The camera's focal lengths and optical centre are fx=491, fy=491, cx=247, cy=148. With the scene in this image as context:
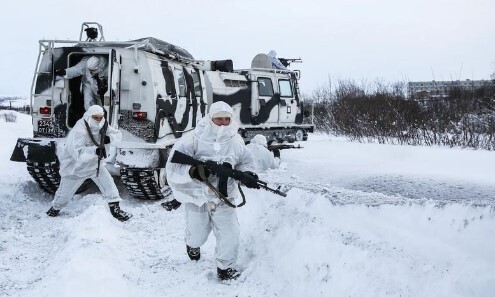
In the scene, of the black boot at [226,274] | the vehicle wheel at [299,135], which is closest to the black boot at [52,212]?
the black boot at [226,274]

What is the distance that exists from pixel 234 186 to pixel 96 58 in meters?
3.91

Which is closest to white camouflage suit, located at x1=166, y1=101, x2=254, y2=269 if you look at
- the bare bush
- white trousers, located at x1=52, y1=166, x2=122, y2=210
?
white trousers, located at x1=52, y1=166, x2=122, y2=210

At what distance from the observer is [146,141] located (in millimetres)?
7195

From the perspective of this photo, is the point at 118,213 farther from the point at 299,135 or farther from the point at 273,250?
the point at 299,135

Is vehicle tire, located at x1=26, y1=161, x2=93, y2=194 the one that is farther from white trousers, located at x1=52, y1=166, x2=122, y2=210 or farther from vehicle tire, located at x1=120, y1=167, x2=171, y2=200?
vehicle tire, located at x1=120, y1=167, x2=171, y2=200

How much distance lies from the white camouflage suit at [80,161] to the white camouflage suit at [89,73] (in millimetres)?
1058

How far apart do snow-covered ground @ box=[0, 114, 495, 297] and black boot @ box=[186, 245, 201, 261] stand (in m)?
0.08

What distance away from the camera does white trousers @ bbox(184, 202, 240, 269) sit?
15.2 feet

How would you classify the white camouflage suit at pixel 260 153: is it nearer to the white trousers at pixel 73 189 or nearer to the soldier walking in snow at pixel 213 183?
the white trousers at pixel 73 189

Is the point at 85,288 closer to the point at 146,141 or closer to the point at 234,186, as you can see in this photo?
the point at 234,186

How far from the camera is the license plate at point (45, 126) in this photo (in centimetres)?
754

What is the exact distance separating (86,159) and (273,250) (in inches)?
122

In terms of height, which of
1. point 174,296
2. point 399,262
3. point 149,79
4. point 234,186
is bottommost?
point 174,296

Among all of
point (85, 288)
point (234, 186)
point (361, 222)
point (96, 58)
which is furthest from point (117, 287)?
point (96, 58)
